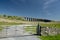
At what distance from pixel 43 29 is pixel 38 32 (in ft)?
7.28

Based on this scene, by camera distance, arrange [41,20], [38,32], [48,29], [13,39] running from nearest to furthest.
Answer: [13,39], [38,32], [48,29], [41,20]

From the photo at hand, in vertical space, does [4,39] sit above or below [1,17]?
below

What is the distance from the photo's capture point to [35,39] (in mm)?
23000

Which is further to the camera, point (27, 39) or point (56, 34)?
point (56, 34)

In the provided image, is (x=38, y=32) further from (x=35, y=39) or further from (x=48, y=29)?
(x=35, y=39)

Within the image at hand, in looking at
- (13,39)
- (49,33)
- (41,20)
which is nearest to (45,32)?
(49,33)

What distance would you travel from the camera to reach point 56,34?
95.6 feet

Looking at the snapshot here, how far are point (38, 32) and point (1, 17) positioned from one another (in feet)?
128

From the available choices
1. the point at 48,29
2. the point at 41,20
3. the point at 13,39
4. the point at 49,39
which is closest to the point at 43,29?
the point at 48,29

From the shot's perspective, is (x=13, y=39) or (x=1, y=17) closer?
(x=13, y=39)

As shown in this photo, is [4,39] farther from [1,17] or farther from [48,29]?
[1,17]

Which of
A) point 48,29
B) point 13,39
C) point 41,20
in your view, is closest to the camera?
point 13,39

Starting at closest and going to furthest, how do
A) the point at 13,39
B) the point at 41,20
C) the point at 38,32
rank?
the point at 13,39 < the point at 38,32 < the point at 41,20

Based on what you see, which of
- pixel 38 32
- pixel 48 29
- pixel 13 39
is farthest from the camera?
pixel 48 29
